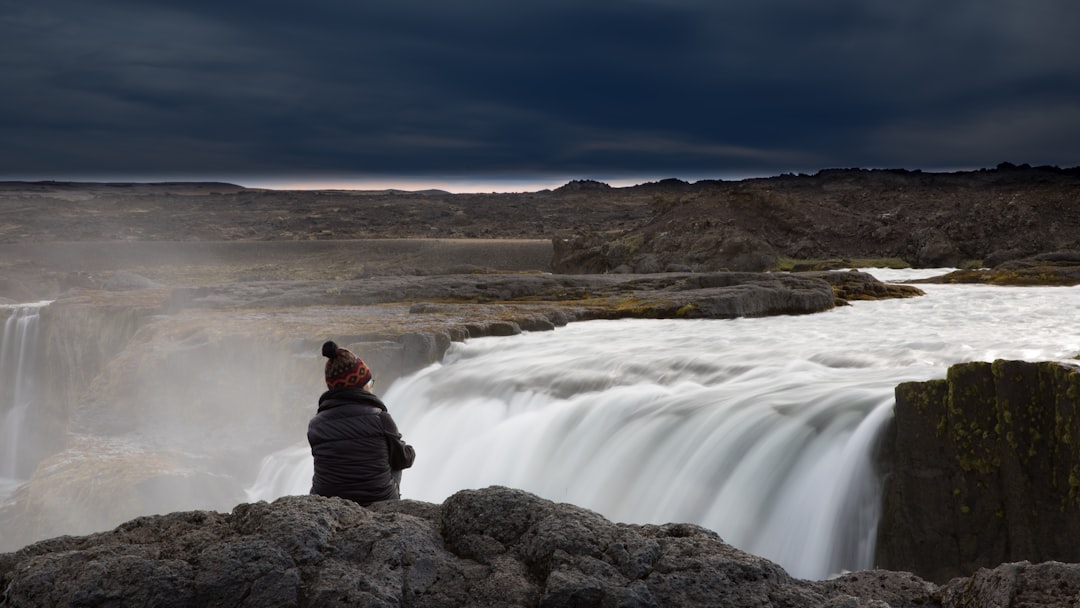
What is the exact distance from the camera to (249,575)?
2.95 m

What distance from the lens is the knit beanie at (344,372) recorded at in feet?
17.7

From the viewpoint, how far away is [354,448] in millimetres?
5238

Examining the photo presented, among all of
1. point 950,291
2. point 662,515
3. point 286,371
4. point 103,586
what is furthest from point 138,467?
point 950,291

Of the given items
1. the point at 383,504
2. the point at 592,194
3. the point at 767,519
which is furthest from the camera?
the point at 592,194

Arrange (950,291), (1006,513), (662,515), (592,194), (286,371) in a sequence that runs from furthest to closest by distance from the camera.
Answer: (592,194) → (950,291) → (286,371) → (662,515) → (1006,513)

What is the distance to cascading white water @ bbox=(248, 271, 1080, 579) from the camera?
6.83m

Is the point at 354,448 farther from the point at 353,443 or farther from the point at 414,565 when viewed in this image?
the point at 414,565

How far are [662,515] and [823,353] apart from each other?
429 centimetres

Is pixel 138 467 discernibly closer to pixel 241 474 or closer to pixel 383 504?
pixel 241 474

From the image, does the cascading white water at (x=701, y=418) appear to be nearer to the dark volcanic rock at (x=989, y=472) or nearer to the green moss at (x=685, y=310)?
the dark volcanic rock at (x=989, y=472)

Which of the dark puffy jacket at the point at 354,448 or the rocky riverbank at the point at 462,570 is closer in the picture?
the rocky riverbank at the point at 462,570

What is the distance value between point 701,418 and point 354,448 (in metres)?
4.19

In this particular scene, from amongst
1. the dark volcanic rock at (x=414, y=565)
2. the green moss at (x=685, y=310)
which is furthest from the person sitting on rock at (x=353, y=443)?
the green moss at (x=685, y=310)

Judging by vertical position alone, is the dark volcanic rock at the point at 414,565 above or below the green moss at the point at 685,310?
above
